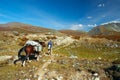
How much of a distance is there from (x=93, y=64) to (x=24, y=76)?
7973mm

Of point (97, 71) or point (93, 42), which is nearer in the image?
point (97, 71)

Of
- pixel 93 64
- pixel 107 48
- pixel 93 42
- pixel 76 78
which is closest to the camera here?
pixel 76 78

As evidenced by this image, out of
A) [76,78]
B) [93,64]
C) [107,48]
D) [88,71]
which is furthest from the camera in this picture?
[107,48]

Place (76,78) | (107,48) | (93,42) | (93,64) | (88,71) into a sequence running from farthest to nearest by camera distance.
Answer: (93,42) → (107,48) → (93,64) → (88,71) → (76,78)

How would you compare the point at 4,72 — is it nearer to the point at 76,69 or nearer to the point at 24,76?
the point at 24,76

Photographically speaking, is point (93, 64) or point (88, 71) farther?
point (93, 64)

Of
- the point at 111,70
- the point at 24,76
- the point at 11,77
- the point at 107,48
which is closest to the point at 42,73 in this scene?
the point at 24,76

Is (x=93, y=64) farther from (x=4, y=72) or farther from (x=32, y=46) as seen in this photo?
(x=4, y=72)

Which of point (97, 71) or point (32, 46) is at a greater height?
point (32, 46)

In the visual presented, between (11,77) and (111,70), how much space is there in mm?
10227

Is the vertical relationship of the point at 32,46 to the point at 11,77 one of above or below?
above

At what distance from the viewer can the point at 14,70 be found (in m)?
21.3

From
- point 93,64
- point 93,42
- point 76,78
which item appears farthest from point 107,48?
point 76,78

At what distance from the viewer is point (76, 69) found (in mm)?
20578
